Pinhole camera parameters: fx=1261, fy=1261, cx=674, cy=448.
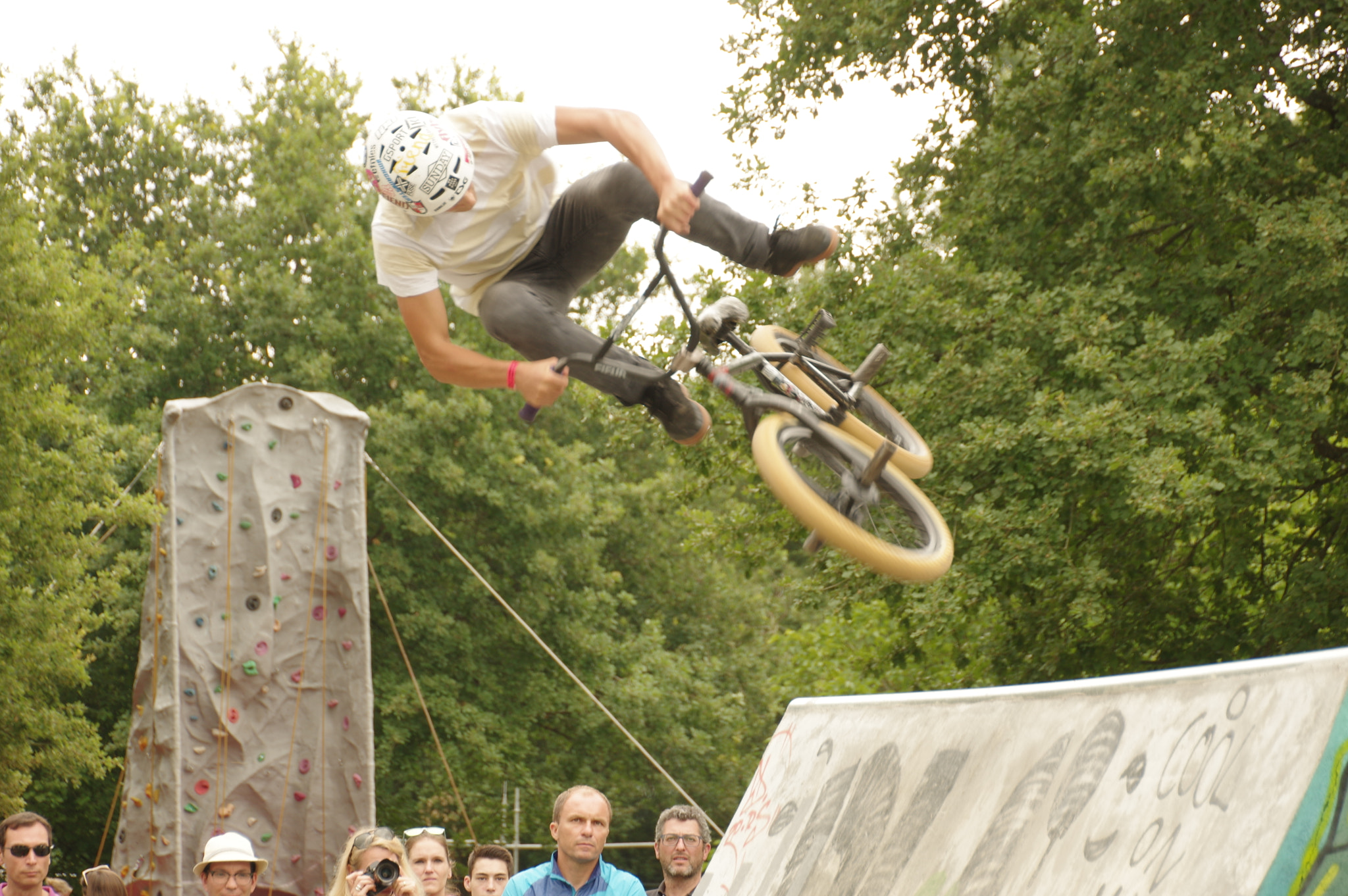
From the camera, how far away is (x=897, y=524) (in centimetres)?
506

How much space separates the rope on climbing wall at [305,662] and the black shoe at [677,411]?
4.39 metres

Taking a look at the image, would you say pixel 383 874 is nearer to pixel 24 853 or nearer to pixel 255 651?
pixel 24 853

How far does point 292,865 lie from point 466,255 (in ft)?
17.1

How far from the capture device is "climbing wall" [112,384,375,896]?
8031mm

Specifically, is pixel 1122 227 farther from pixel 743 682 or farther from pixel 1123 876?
pixel 743 682

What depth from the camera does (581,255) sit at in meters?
5.04

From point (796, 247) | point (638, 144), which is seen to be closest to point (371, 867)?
point (638, 144)

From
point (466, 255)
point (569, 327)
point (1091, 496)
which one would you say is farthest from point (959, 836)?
point (1091, 496)

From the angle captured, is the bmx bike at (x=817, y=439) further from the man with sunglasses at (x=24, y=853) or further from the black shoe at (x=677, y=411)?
the man with sunglasses at (x=24, y=853)

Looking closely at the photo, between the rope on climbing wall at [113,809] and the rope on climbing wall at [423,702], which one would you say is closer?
the rope on climbing wall at [113,809]

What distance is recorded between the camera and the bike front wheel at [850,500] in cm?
439

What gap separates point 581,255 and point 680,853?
93.8 inches

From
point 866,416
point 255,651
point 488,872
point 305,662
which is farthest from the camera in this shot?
point 305,662

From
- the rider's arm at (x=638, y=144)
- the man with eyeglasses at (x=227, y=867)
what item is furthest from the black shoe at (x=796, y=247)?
the man with eyeglasses at (x=227, y=867)
